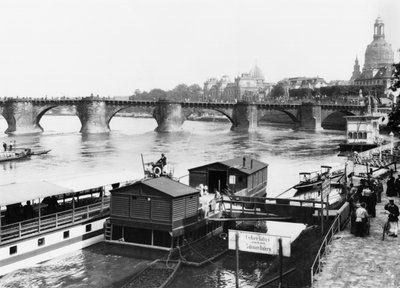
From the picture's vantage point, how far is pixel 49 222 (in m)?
22.5

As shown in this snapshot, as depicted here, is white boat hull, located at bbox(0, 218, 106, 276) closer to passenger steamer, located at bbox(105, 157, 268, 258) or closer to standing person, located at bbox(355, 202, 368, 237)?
passenger steamer, located at bbox(105, 157, 268, 258)

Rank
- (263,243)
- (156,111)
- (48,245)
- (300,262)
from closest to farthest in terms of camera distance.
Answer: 1. (263,243)
2. (300,262)
3. (48,245)
4. (156,111)

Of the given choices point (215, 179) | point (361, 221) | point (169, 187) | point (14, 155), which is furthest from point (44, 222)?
point (14, 155)

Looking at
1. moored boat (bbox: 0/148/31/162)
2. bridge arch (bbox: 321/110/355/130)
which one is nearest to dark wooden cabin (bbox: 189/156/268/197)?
moored boat (bbox: 0/148/31/162)

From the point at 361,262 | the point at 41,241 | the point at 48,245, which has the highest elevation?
the point at 361,262

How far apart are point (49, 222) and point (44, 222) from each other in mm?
1445

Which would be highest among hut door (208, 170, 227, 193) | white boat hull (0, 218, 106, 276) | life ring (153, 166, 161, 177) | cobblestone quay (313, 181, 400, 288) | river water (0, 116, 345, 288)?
life ring (153, 166, 161, 177)

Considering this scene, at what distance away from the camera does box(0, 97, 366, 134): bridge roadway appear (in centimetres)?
11269

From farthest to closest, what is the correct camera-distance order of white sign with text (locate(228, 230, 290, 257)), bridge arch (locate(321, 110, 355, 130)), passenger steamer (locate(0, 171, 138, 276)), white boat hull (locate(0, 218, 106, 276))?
bridge arch (locate(321, 110, 355, 130)), passenger steamer (locate(0, 171, 138, 276)), white boat hull (locate(0, 218, 106, 276)), white sign with text (locate(228, 230, 290, 257))

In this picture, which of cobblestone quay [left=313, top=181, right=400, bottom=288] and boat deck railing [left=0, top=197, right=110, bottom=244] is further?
boat deck railing [left=0, top=197, right=110, bottom=244]

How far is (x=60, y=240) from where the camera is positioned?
23.2 m

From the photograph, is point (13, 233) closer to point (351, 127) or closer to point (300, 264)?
point (300, 264)

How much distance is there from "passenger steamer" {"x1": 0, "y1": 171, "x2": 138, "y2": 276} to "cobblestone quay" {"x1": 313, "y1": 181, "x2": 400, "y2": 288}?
1236 cm

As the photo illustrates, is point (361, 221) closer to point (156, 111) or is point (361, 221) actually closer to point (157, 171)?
point (157, 171)
